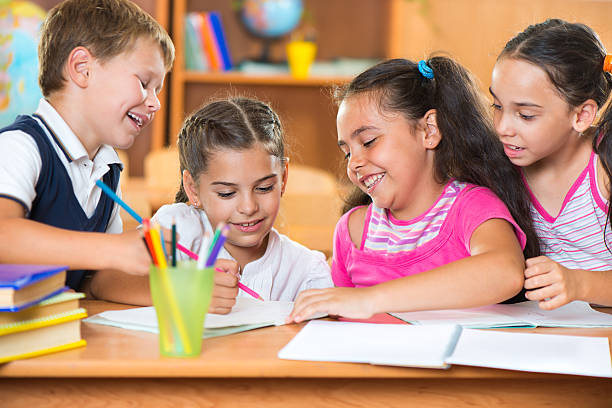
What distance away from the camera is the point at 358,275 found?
4.75ft

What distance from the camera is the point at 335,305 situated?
36.7 inches

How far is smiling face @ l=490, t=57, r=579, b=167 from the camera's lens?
48.8 inches

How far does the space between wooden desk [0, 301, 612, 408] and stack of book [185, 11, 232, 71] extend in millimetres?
3032

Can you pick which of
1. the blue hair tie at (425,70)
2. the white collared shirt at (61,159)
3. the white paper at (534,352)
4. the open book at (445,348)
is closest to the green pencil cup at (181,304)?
the open book at (445,348)

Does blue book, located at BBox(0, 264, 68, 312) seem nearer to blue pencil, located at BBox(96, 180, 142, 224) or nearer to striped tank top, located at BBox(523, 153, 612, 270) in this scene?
blue pencil, located at BBox(96, 180, 142, 224)

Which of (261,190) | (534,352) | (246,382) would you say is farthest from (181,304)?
(261,190)

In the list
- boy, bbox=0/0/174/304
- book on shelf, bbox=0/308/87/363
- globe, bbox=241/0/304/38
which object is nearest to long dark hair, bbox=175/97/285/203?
boy, bbox=0/0/174/304

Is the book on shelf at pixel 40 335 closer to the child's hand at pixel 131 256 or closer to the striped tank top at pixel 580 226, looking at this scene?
the child's hand at pixel 131 256

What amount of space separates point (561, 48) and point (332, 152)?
2.83m

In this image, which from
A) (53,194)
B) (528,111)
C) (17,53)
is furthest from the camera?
(17,53)

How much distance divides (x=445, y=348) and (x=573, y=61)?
0.70 m

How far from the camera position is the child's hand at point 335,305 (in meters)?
0.93

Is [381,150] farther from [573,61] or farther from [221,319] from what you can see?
[221,319]

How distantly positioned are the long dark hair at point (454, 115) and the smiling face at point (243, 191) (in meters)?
0.24
